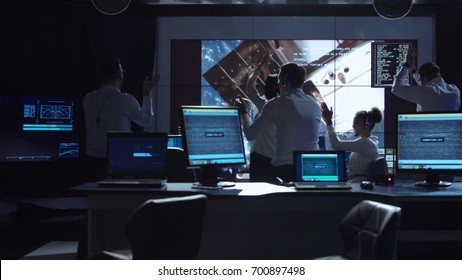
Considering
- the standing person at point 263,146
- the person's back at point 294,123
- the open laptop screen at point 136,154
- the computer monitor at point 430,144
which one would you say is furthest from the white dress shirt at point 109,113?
the computer monitor at point 430,144

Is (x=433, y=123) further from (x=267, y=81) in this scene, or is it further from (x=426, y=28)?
(x=426, y=28)

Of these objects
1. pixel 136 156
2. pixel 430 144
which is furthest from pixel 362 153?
pixel 136 156

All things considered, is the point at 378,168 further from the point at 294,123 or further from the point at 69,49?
the point at 69,49

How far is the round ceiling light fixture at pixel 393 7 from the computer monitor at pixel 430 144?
2.22 metres

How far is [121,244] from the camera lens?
12.7ft

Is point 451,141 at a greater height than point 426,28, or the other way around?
point 426,28

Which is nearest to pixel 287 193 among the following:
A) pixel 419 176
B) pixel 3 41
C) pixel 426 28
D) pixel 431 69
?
pixel 419 176

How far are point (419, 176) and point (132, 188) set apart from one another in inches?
92.3

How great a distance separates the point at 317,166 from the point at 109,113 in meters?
1.59

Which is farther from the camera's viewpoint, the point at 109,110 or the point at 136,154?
the point at 109,110

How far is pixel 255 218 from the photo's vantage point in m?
3.81

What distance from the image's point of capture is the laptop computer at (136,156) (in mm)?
3879

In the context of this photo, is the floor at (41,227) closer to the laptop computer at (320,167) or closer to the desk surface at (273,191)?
the desk surface at (273,191)

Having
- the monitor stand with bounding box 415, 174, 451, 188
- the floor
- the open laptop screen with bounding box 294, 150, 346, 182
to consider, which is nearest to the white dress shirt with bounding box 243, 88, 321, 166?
the open laptop screen with bounding box 294, 150, 346, 182
